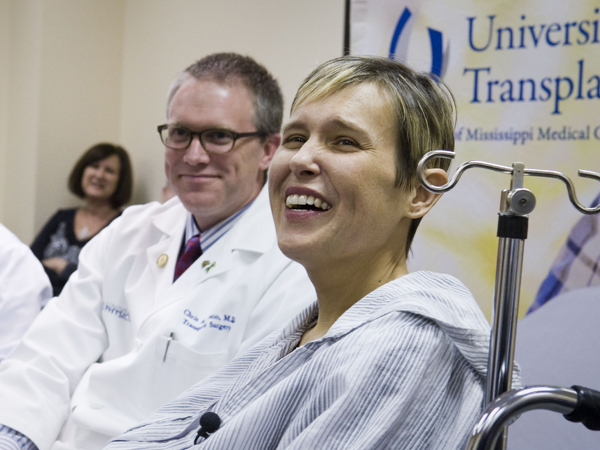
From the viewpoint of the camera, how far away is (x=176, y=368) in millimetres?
1462

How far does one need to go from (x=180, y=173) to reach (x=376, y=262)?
909 millimetres

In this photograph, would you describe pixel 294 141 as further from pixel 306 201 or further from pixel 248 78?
pixel 248 78

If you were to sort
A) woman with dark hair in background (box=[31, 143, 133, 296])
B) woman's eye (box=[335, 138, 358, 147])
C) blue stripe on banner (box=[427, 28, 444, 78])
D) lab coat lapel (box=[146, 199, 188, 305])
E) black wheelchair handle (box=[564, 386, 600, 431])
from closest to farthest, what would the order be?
black wheelchair handle (box=[564, 386, 600, 431])
woman's eye (box=[335, 138, 358, 147])
lab coat lapel (box=[146, 199, 188, 305])
blue stripe on banner (box=[427, 28, 444, 78])
woman with dark hair in background (box=[31, 143, 133, 296])

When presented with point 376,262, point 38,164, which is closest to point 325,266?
point 376,262

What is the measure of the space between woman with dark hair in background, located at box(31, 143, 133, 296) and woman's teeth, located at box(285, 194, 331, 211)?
8.83ft

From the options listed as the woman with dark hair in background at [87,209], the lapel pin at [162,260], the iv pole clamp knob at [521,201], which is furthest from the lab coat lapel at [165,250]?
the woman with dark hair in background at [87,209]

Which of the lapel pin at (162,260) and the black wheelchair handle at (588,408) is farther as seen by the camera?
the lapel pin at (162,260)

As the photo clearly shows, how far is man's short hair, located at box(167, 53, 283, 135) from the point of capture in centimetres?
174

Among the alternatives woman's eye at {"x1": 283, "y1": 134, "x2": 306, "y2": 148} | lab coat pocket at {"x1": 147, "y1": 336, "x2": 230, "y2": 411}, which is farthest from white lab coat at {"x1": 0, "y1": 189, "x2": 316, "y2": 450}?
woman's eye at {"x1": 283, "y1": 134, "x2": 306, "y2": 148}

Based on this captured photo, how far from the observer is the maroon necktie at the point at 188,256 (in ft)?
5.59

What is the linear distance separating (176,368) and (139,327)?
18cm

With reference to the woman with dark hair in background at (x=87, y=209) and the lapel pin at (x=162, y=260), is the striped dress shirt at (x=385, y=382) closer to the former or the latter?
the lapel pin at (x=162, y=260)

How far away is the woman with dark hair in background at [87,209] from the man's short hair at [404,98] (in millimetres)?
2681

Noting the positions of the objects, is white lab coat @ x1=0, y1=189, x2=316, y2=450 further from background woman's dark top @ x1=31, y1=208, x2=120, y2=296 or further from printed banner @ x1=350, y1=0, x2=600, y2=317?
background woman's dark top @ x1=31, y1=208, x2=120, y2=296
